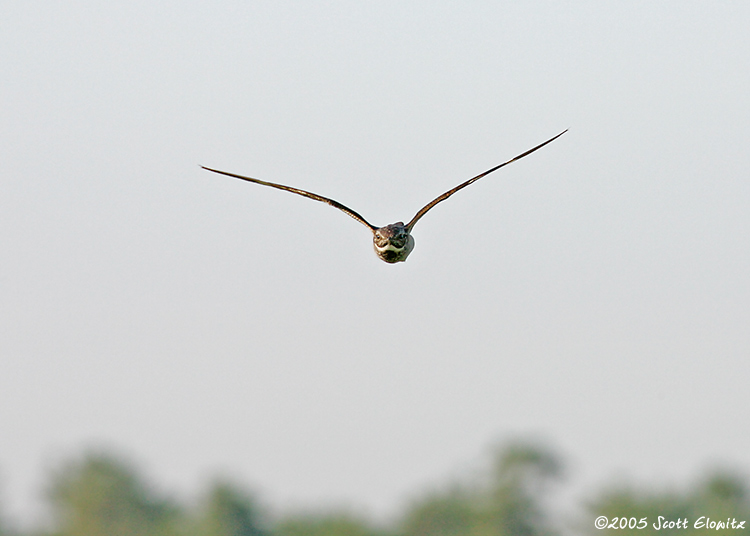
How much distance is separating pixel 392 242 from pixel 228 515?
6062 centimetres

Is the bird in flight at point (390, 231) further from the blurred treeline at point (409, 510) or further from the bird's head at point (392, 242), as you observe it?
the blurred treeline at point (409, 510)

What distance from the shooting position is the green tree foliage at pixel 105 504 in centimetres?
8812

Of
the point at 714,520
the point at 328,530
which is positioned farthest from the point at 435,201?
the point at 328,530

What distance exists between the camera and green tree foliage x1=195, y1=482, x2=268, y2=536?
81.3 m

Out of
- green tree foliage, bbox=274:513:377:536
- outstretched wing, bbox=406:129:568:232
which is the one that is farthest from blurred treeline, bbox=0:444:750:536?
outstretched wing, bbox=406:129:568:232

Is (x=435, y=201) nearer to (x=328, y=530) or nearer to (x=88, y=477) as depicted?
(x=328, y=530)

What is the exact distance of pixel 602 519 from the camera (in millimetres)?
76250

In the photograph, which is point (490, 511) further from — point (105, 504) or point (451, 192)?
point (451, 192)

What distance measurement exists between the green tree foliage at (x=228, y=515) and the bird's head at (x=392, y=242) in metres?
58.6

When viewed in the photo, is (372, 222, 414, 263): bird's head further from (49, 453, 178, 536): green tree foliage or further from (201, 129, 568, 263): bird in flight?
(49, 453, 178, 536): green tree foliage

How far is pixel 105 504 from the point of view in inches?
3693

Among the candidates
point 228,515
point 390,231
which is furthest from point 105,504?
point 390,231

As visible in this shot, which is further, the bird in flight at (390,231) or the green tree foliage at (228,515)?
the green tree foliage at (228,515)

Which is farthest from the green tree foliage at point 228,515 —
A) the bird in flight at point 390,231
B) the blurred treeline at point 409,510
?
the bird in flight at point 390,231
